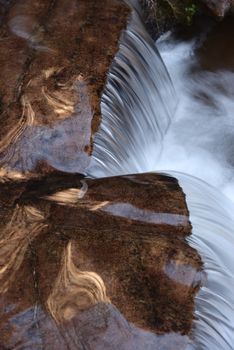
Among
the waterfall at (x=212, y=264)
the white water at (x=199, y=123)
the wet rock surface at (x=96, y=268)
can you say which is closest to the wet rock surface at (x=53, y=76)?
the wet rock surface at (x=96, y=268)

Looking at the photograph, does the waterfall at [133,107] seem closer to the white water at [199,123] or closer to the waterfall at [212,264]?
the white water at [199,123]

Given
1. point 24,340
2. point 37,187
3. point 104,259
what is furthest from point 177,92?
point 24,340

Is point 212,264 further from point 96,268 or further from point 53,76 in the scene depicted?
point 53,76

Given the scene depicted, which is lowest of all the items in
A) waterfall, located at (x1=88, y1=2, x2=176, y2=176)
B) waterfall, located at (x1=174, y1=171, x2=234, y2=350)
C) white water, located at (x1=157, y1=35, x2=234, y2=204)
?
white water, located at (x1=157, y1=35, x2=234, y2=204)

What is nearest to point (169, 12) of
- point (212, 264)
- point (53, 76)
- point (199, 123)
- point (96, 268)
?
point (199, 123)

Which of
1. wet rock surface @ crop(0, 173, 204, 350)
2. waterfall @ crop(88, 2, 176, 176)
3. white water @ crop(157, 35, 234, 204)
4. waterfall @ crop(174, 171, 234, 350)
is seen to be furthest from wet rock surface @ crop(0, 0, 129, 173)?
white water @ crop(157, 35, 234, 204)

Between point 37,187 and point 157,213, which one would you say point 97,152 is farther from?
point 157,213

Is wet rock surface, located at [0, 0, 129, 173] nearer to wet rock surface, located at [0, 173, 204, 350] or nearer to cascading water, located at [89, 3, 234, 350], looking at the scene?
cascading water, located at [89, 3, 234, 350]
